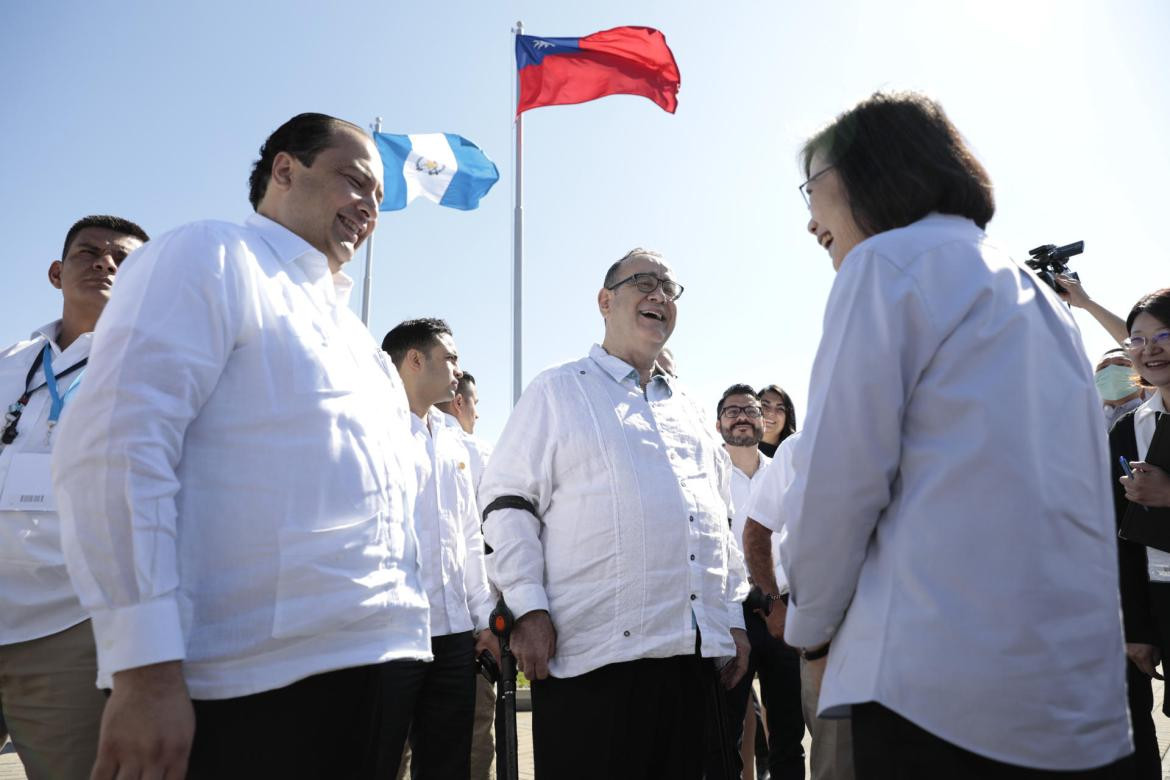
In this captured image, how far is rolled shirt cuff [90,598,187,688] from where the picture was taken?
145 cm

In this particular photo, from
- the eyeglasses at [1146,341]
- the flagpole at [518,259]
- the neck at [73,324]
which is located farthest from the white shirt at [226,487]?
the flagpole at [518,259]

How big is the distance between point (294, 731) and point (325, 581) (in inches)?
11.3

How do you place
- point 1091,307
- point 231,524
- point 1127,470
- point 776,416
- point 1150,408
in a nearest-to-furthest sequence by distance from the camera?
point 231,524, point 1127,470, point 1150,408, point 1091,307, point 776,416

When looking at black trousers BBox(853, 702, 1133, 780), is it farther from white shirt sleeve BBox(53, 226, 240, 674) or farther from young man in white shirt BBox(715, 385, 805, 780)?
young man in white shirt BBox(715, 385, 805, 780)

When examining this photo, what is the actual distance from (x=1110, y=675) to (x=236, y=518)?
1.59 meters

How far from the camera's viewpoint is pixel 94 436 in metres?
1.53

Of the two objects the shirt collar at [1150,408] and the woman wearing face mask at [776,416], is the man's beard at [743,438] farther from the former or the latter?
the shirt collar at [1150,408]

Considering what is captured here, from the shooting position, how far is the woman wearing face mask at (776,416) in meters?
6.39

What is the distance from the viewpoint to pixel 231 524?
163 cm

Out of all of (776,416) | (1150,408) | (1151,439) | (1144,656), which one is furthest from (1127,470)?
(776,416)

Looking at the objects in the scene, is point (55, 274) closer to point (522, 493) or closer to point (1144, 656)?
point (522, 493)

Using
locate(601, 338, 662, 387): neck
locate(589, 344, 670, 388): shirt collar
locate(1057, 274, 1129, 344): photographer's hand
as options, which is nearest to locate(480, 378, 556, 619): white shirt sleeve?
locate(589, 344, 670, 388): shirt collar

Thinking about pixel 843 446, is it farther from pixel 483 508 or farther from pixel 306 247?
pixel 483 508

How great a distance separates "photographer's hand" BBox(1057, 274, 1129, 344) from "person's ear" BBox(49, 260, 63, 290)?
4668mm
